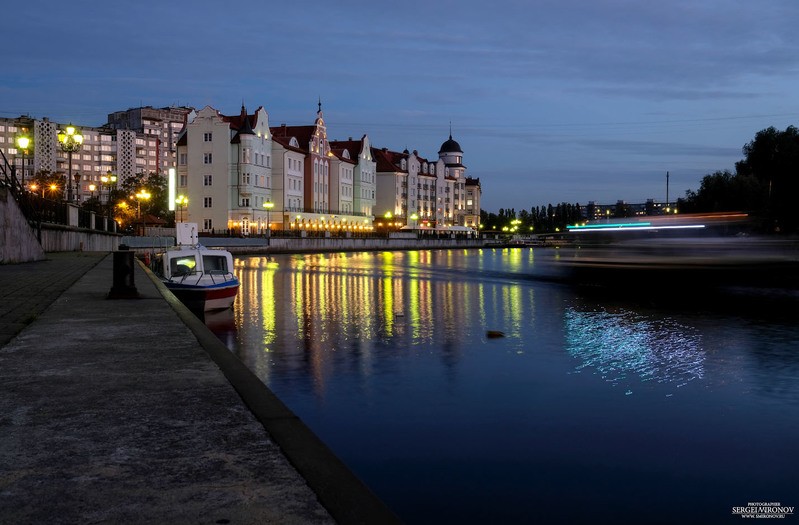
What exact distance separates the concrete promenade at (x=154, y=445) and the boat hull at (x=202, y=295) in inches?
654

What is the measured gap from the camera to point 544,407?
13.3 metres

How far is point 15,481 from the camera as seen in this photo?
4.98 m

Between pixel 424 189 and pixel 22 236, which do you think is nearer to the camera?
pixel 22 236

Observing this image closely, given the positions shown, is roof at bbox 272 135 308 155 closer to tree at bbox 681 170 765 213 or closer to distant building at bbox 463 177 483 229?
tree at bbox 681 170 765 213

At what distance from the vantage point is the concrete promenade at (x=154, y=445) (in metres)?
4.56

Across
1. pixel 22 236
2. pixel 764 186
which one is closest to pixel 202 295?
pixel 22 236

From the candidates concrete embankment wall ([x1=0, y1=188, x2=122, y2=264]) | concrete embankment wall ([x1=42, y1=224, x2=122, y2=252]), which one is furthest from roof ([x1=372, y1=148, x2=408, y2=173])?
concrete embankment wall ([x1=0, y1=188, x2=122, y2=264])

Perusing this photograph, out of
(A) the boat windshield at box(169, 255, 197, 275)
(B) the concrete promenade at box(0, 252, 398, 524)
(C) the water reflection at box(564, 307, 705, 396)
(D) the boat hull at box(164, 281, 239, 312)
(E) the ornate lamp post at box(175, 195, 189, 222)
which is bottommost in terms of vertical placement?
(C) the water reflection at box(564, 307, 705, 396)

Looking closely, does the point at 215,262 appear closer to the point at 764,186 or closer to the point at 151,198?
the point at 764,186

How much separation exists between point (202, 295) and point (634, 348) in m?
15.9

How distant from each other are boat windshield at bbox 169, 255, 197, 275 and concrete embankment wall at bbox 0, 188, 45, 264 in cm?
681

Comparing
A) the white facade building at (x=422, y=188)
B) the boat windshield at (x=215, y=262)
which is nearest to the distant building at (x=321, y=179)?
the white facade building at (x=422, y=188)

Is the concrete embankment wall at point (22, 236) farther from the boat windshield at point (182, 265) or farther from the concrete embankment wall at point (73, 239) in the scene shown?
the boat windshield at point (182, 265)

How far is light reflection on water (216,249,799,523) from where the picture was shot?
29.5ft
